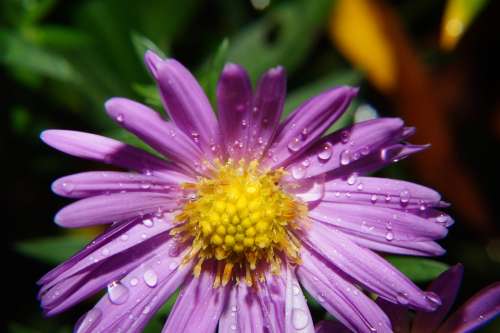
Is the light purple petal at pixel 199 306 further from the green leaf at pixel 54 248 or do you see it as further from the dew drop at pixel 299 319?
the green leaf at pixel 54 248

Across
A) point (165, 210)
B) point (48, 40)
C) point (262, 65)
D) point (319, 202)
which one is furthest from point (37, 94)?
point (319, 202)

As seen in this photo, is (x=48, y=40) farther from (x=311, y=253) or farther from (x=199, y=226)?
(x=311, y=253)

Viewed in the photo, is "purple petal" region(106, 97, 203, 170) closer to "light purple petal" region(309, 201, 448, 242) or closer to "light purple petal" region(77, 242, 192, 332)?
"light purple petal" region(77, 242, 192, 332)

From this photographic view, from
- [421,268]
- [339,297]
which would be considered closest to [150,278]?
[339,297]

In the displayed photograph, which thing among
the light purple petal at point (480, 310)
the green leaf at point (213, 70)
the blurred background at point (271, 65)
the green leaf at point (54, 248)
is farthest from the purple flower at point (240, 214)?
the blurred background at point (271, 65)

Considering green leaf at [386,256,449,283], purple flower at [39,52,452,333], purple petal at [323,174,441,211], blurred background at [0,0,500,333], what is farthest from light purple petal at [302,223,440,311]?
blurred background at [0,0,500,333]
